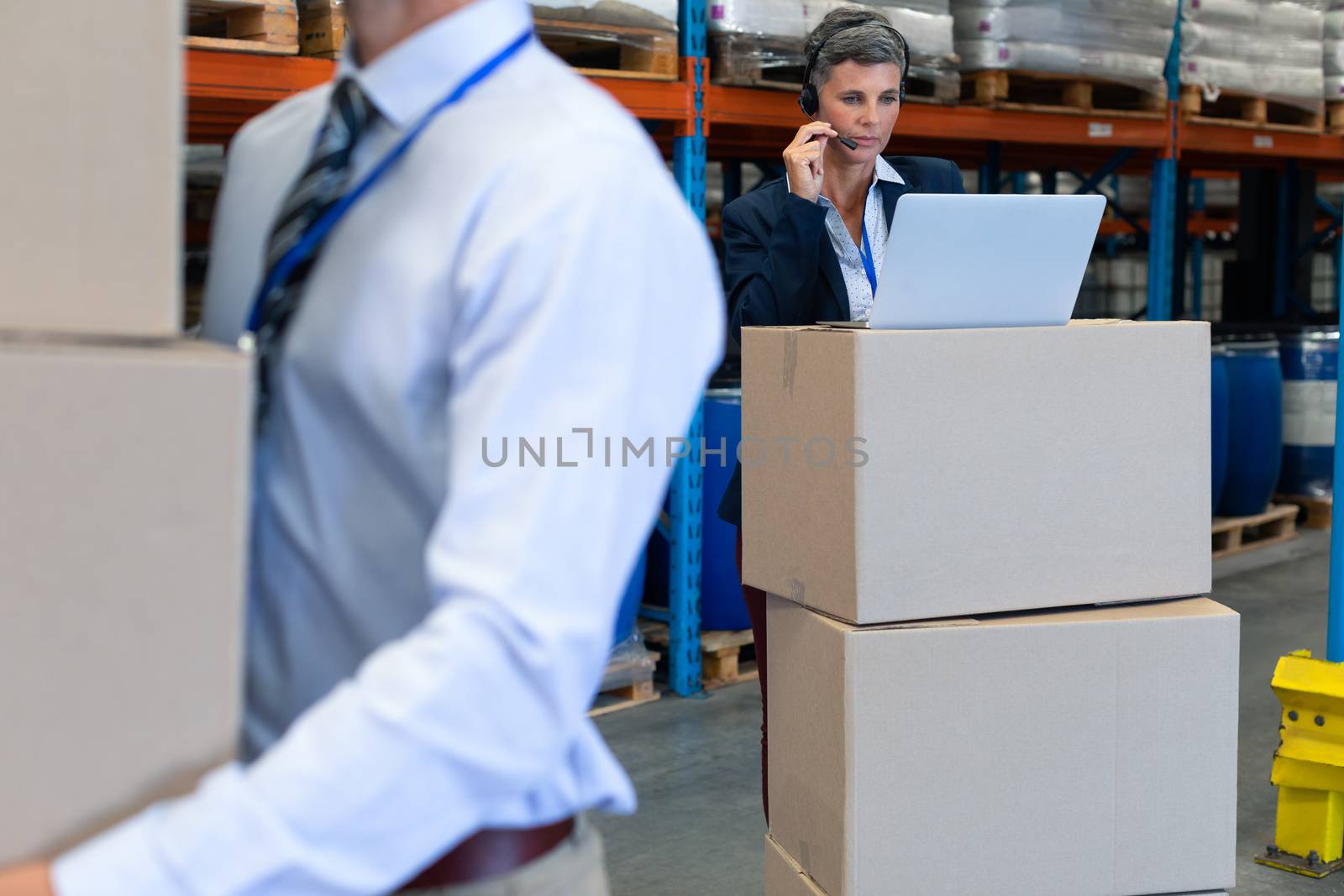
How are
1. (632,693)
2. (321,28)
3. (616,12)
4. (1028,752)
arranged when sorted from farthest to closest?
(632,693)
(616,12)
(321,28)
(1028,752)

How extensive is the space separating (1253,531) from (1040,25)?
322 centimetres

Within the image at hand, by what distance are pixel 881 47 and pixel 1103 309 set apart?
8.35m

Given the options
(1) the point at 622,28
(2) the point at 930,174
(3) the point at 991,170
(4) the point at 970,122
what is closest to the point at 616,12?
(1) the point at 622,28

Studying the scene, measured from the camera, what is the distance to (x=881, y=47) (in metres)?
2.81

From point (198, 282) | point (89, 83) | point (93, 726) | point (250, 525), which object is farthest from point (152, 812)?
point (198, 282)

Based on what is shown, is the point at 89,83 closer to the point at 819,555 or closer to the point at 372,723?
the point at 372,723

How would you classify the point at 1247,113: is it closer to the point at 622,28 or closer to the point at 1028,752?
the point at 622,28

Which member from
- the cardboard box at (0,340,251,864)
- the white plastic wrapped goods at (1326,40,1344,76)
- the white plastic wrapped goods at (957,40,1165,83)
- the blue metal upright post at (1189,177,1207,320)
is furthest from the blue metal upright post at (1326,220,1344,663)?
the blue metal upright post at (1189,177,1207,320)

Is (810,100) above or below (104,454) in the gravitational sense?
above

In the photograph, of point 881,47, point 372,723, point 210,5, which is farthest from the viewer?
point 210,5

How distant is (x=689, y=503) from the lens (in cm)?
457

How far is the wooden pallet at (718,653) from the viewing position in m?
4.73

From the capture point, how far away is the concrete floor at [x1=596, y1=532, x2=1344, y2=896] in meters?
3.29

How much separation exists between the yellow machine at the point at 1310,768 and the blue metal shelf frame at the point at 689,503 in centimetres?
189
